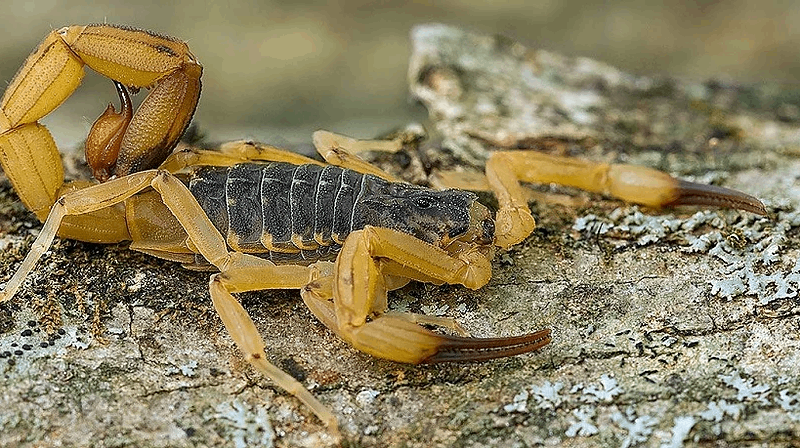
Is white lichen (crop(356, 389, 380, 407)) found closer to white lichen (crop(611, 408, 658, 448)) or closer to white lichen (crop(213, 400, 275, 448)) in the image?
white lichen (crop(213, 400, 275, 448))

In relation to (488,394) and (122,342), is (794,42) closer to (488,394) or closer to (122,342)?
(488,394)

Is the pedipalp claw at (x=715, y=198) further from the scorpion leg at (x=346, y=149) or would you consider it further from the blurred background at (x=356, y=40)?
the blurred background at (x=356, y=40)

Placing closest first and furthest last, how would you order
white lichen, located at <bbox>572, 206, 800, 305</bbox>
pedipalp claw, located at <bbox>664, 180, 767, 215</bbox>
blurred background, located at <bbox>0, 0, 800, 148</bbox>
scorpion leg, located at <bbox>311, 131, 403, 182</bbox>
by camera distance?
white lichen, located at <bbox>572, 206, 800, 305</bbox>, pedipalp claw, located at <bbox>664, 180, 767, 215</bbox>, scorpion leg, located at <bbox>311, 131, 403, 182</bbox>, blurred background, located at <bbox>0, 0, 800, 148</bbox>

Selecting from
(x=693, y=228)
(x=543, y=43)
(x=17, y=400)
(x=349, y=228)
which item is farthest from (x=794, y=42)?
(x=17, y=400)

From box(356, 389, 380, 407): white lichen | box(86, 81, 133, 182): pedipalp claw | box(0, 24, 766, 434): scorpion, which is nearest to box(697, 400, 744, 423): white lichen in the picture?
box(0, 24, 766, 434): scorpion

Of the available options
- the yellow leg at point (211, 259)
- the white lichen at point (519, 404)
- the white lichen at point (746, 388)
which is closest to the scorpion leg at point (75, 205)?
the yellow leg at point (211, 259)
